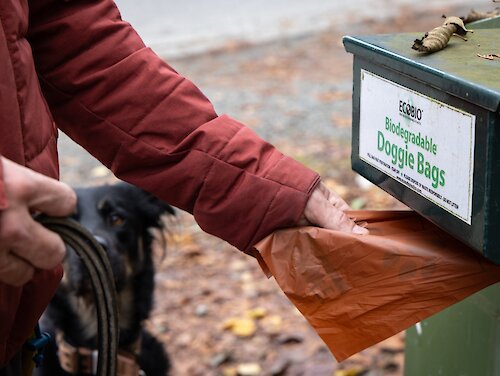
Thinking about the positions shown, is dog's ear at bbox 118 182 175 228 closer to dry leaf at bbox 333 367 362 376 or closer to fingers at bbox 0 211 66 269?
dry leaf at bbox 333 367 362 376

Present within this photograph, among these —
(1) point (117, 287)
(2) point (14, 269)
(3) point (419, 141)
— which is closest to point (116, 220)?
(1) point (117, 287)

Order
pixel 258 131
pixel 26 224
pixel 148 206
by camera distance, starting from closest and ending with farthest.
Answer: pixel 26 224
pixel 148 206
pixel 258 131

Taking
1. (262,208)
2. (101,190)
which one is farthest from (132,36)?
(101,190)

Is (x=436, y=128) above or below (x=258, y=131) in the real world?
above

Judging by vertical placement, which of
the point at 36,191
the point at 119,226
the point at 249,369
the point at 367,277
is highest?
the point at 36,191

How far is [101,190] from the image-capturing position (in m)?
3.83

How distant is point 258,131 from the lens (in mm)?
6449

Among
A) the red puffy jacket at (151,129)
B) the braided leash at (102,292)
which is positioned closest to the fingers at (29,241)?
the braided leash at (102,292)

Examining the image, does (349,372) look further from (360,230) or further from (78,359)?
(360,230)

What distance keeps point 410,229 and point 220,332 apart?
2510 mm

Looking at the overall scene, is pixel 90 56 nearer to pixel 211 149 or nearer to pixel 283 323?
pixel 211 149

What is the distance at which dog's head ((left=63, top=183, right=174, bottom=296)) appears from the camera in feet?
11.9

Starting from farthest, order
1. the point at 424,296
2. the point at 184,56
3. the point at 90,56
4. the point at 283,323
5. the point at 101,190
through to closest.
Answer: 1. the point at 184,56
2. the point at 283,323
3. the point at 101,190
4. the point at 90,56
5. the point at 424,296

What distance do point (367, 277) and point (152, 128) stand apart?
568 mm
